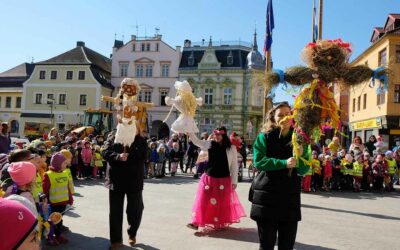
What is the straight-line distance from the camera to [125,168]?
19.9 ft

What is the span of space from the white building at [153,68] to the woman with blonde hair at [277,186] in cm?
4289

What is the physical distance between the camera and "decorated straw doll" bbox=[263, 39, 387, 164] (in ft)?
18.4

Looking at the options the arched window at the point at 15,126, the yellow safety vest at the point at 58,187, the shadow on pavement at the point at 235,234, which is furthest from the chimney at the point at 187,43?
the yellow safety vest at the point at 58,187

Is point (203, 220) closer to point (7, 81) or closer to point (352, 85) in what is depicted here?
point (352, 85)

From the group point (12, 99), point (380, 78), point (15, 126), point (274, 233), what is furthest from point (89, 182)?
point (12, 99)

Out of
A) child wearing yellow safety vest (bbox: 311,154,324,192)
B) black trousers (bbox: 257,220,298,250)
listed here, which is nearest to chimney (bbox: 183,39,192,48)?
child wearing yellow safety vest (bbox: 311,154,324,192)

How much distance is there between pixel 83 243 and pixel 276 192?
340cm

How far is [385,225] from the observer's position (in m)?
8.50

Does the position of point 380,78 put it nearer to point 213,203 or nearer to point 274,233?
point 213,203

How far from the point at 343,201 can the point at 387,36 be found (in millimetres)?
21641

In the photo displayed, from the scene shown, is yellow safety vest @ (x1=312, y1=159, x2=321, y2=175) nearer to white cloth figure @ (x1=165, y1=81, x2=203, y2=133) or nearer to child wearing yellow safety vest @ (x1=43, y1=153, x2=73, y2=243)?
white cloth figure @ (x1=165, y1=81, x2=203, y2=133)

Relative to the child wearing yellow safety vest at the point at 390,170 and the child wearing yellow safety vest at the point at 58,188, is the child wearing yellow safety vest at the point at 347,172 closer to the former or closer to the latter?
the child wearing yellow safety vest at the point at 390,170

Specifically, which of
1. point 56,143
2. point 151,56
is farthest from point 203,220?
point 151,56

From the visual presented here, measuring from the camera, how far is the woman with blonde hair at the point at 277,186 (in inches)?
171
